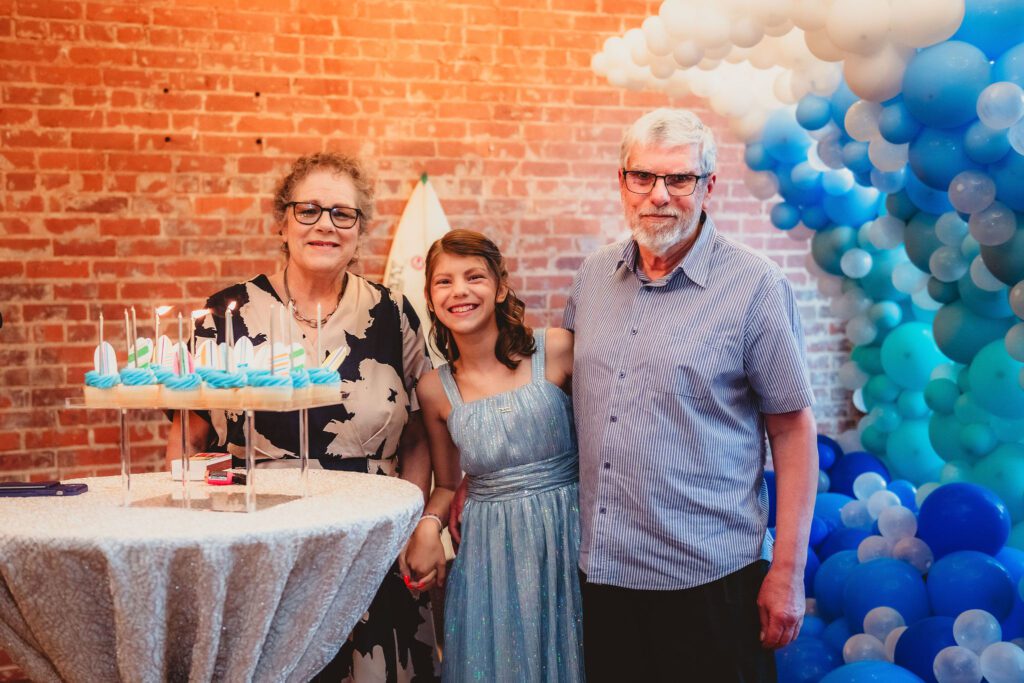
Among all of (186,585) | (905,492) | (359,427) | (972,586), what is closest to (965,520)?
(972,586)

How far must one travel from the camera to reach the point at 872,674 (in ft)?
7.68

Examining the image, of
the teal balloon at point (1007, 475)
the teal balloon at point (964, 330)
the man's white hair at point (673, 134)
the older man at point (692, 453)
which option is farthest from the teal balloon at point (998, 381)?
the man's white hair at point (673, 134)

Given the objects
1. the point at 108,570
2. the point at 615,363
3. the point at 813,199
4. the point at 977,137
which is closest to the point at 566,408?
the point at 615,363

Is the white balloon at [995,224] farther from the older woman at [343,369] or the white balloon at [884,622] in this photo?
the older woman at [343,369]

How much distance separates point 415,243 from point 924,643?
7.48ft

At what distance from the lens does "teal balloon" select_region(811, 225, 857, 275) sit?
353 centimetres

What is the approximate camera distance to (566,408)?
2213mm

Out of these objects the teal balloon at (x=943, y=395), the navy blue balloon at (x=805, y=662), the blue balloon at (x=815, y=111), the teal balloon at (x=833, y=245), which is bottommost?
the navy blue balloon at (x=805, y=662)

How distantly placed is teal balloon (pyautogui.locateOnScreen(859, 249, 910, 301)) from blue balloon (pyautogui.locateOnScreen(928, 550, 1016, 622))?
1208 millimetres

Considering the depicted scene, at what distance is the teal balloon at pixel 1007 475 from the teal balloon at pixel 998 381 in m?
0.15

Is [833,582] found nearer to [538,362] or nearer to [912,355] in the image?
[912,355]

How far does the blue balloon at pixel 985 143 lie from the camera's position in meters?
2.38

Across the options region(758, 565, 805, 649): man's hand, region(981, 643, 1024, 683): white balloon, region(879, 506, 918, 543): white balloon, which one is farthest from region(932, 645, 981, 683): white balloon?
region(758, 565, 805, 649): man's hand

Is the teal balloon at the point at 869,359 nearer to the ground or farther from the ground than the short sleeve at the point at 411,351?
nearer to the ground
